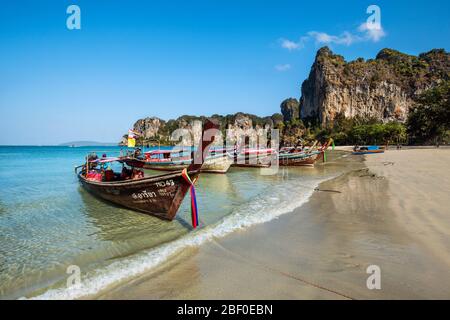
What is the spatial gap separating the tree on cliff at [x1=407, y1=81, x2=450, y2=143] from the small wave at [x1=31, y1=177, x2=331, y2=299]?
66.2 m

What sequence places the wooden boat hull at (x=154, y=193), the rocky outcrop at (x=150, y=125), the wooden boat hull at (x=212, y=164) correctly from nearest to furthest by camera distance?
the wooden boat hull at (x=154, y=193)
the wooden boat hull at (x=212, y=164)
the rocky outcrop at (x=150, y=125)

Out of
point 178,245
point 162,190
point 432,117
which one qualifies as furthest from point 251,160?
point 432,117

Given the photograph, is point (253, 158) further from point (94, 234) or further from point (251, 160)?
point (94, 234)

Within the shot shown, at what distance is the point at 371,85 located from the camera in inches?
4599

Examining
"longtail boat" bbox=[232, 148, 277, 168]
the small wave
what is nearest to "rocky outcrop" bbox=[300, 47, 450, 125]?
"longtail boat" bbox=[232, 148, 277, 168]

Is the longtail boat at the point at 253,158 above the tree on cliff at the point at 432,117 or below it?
below

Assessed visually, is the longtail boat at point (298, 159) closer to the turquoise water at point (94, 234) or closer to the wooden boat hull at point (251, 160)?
the wooden boat hull at point (251, 160)

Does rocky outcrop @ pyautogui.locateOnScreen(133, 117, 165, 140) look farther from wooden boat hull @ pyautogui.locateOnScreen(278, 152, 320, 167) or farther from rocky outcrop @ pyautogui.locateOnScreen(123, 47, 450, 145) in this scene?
wooden boat hull @ pyautogui.locateOnScreen(278, 152, 320, 167)

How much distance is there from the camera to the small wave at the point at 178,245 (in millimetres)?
4332

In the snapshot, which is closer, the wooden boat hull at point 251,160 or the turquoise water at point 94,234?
the turquoise water at point 94,234

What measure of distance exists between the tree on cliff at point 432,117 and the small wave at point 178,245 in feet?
217

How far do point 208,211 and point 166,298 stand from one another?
19.0 ft

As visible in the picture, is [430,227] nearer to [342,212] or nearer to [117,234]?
[342,212]

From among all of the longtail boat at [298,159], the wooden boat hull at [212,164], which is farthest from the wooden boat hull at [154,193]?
the longtail boat at [298,159]
